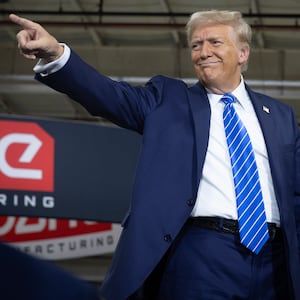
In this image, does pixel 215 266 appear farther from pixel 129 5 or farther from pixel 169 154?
pixel 129 5

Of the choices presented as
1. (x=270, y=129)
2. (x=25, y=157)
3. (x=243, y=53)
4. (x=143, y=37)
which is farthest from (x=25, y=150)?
(x=143, y=37)

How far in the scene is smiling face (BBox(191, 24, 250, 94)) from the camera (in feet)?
7.00

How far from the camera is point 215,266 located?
196 cm

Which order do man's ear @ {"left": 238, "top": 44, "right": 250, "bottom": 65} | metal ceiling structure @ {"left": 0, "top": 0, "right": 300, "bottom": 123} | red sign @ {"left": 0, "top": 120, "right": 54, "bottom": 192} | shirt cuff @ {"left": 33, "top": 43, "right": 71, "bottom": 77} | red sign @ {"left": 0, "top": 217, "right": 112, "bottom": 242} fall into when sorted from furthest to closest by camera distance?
metal ceiling structure @ {"left": 0, "top": 0, "right": 300, "bottom": 123} → red sign @ {"left": 0, "top": 217, "right": 112, "bottom": 242} → red sign @ {"left": 0, "top": 120, "right": 54, "bottom": 192} → man's ear @ {"left": 238, "top": 44, "right": 250, "bottom": 65} → shirt cuff @ {"left": 33, "top": 43, "right": 71, "bottom": 77}

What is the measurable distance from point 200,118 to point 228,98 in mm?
129

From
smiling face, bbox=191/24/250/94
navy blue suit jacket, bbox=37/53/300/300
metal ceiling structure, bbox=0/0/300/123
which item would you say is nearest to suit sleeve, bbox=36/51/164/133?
navy blue suit jacket, bbox=37/53/300/300

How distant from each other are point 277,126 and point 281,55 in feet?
20.6

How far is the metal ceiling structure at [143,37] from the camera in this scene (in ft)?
24.8

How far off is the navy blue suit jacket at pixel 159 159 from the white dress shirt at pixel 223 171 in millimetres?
28

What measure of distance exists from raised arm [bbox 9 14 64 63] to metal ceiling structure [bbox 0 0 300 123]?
5576 millimetres

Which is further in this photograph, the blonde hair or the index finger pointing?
the blonde hair

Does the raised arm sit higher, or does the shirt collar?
the raised arm

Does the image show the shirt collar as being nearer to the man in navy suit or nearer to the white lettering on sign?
the man in navy suit

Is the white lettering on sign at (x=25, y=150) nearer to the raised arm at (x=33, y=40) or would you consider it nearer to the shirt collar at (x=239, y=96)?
the shirt collar at (x=239, y=96)
